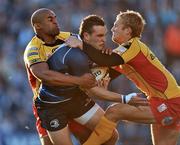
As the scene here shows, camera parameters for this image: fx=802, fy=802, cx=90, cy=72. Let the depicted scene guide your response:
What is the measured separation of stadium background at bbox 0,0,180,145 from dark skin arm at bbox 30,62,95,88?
5.28 meters

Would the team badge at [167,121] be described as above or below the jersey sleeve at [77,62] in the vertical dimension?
below

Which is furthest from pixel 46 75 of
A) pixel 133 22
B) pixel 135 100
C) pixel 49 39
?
pixel 133 22

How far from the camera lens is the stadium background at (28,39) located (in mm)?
14219

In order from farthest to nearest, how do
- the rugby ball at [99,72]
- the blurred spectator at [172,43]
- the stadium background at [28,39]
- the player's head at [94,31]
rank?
the blurred spectator at [172,43], the stadium background at [28,39], the rugby ball at [99,72], the player's head at [94,31]

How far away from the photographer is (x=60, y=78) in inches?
344

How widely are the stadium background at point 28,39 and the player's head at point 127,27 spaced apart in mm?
5070

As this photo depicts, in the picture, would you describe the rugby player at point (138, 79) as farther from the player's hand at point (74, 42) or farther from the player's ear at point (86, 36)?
the player's ear at point (86, 36)

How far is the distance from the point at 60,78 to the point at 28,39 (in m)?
6.44

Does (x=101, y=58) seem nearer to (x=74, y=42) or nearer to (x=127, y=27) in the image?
(x=74, y=42)

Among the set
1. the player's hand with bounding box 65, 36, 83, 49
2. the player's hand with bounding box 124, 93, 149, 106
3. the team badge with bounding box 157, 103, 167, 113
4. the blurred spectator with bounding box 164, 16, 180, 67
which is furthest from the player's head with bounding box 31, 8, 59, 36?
the blurred spectator with bounding box 164, 16, 180, 67

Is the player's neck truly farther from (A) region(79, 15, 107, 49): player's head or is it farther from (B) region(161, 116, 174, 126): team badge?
(B) region(161, 116, 174, 126): team badge

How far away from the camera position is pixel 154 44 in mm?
14984

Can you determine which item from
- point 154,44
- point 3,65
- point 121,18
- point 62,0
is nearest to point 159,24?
point 154,44

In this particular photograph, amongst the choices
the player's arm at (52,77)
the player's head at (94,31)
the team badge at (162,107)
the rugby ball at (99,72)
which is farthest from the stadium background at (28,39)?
the player's arm at (52,77)
